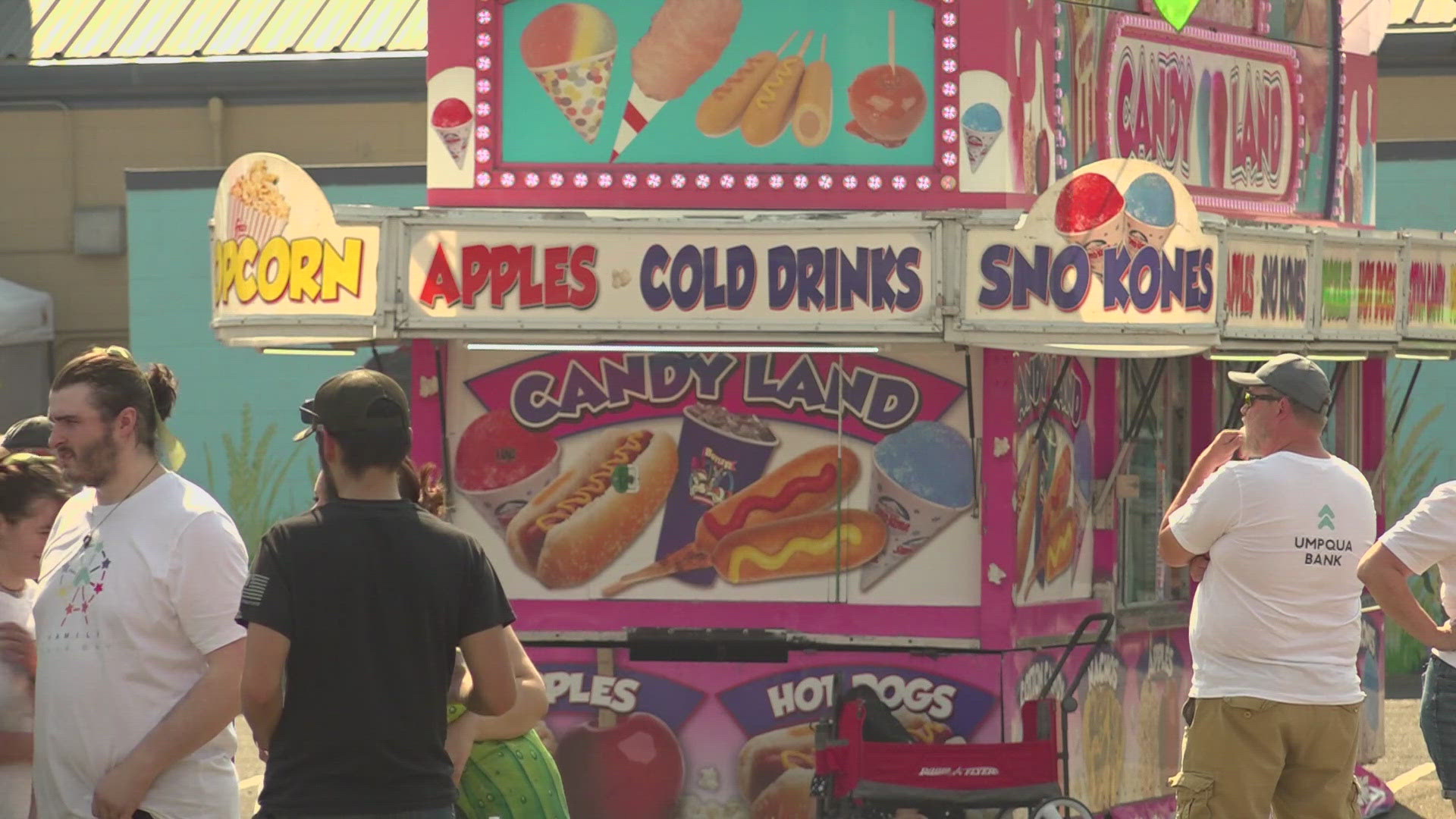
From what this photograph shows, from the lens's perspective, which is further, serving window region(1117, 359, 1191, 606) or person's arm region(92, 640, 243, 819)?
serving window region(1117, 359, 1191, 606)

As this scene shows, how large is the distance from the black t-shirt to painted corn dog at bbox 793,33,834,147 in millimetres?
5127

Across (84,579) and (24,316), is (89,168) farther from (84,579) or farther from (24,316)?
(84,579)

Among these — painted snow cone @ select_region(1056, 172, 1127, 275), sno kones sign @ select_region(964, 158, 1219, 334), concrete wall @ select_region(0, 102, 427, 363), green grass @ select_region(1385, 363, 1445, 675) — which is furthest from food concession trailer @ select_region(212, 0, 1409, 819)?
concrete wall @ select_region(0, 102, 427, 363)

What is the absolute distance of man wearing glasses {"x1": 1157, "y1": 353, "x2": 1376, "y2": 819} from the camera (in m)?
6.11

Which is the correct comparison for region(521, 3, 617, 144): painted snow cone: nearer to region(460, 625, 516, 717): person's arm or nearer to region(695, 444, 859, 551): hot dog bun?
region(695, 444, 859, 551): hot dog bun

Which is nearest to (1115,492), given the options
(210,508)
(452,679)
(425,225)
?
(425,225)

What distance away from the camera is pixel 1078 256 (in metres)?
8.47

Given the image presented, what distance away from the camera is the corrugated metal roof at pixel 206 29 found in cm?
2048

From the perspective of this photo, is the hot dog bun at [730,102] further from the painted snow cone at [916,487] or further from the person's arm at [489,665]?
the person's arm at [489,665]

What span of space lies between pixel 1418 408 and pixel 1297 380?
12399mm

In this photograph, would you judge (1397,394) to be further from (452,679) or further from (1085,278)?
(452,679)

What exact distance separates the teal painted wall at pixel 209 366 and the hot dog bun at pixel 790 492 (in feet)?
28.2

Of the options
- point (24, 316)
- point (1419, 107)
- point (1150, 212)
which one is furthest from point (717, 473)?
point (1419, 107)

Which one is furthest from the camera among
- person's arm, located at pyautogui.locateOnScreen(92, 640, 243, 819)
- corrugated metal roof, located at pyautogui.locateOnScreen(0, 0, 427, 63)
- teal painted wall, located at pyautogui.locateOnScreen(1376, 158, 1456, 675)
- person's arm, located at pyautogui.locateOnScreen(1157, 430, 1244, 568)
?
corrugated metal roof, located at pyautogui.locateOnScreen(0, 0, 427, 63)
